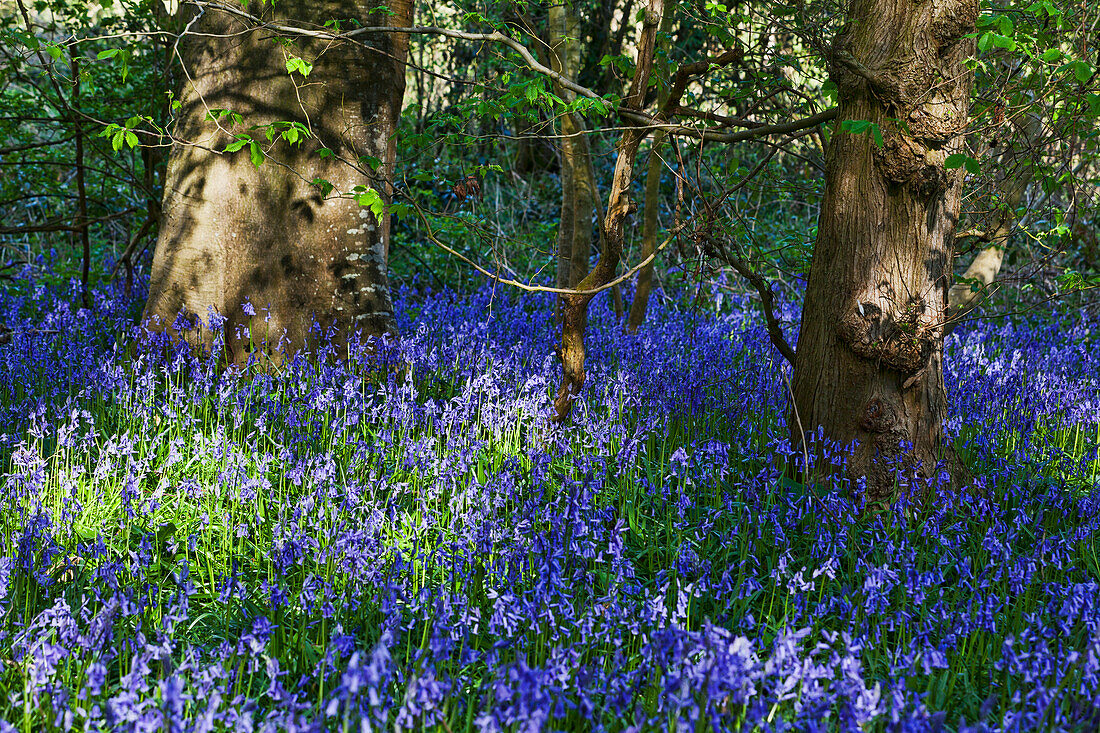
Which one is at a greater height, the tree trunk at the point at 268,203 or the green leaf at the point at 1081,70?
the green leaf at the point at 1081,70

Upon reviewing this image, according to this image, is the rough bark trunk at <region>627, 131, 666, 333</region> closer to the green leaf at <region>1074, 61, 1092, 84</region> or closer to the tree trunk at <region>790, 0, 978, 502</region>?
the tree trunk at <region>790, 0, 978, 502</region>

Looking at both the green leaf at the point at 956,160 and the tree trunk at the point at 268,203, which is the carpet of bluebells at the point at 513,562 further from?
the green leaf at the point at 956,160

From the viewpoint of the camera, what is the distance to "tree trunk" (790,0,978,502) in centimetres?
329

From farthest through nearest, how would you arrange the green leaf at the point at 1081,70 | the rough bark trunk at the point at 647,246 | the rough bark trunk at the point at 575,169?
the rough bark trunk at the point at 647,246 → the rough bark trunk at the point at 575,169 → the green leaf at the point at 1081,70

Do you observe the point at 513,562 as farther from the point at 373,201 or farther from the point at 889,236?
the point at 889,236

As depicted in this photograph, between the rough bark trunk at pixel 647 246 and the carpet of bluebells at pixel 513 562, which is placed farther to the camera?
the rough bark trunk at pixel 647 246

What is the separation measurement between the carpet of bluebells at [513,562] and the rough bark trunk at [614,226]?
28cm

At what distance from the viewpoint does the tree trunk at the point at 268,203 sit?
491 centimetres

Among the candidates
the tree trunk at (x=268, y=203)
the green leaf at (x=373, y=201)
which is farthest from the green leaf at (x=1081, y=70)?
the tree trunk at (x=268, y=203)

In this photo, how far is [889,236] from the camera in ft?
11.2

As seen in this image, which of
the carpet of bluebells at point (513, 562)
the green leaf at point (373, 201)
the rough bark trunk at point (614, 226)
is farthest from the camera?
the rough bark trunk at point (614, 226)

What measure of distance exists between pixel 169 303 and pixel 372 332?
→ 3.95 feet

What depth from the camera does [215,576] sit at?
2885 mm

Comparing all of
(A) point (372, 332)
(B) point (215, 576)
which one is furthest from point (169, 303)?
(B) point (215, 576)
